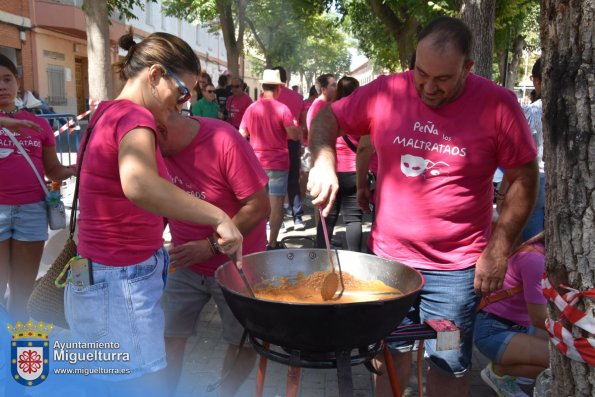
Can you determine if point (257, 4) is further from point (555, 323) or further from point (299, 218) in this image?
point (555, 323)

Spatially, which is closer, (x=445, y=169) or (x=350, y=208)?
(x=445, y=169)

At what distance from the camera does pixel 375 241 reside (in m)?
2.69

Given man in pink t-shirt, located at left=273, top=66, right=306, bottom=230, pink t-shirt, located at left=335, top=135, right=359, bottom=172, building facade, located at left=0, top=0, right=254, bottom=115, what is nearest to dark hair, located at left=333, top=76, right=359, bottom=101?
pink t-shirt, located at left=335, top=135, right=359, bottom=172

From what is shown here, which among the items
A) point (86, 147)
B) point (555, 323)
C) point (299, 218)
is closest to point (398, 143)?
point (555, 323)

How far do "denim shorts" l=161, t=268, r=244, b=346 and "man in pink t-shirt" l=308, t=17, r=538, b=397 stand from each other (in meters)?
0.86

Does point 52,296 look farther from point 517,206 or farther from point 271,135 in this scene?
point 271,135

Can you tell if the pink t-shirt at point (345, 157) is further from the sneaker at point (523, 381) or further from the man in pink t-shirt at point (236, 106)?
the man in pink t-shirt at point (236, 106)

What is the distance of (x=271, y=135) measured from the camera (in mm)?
6520

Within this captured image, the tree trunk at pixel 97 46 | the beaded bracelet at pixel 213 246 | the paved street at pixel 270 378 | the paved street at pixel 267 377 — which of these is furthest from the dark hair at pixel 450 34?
the tree trunk at pixel 97 46

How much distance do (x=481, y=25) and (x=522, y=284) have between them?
565cm

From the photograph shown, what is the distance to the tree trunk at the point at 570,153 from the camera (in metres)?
1.49

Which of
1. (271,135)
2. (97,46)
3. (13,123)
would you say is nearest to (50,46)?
(97,46)

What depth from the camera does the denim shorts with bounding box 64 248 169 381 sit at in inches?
80.7

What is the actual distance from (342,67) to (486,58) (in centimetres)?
6944
